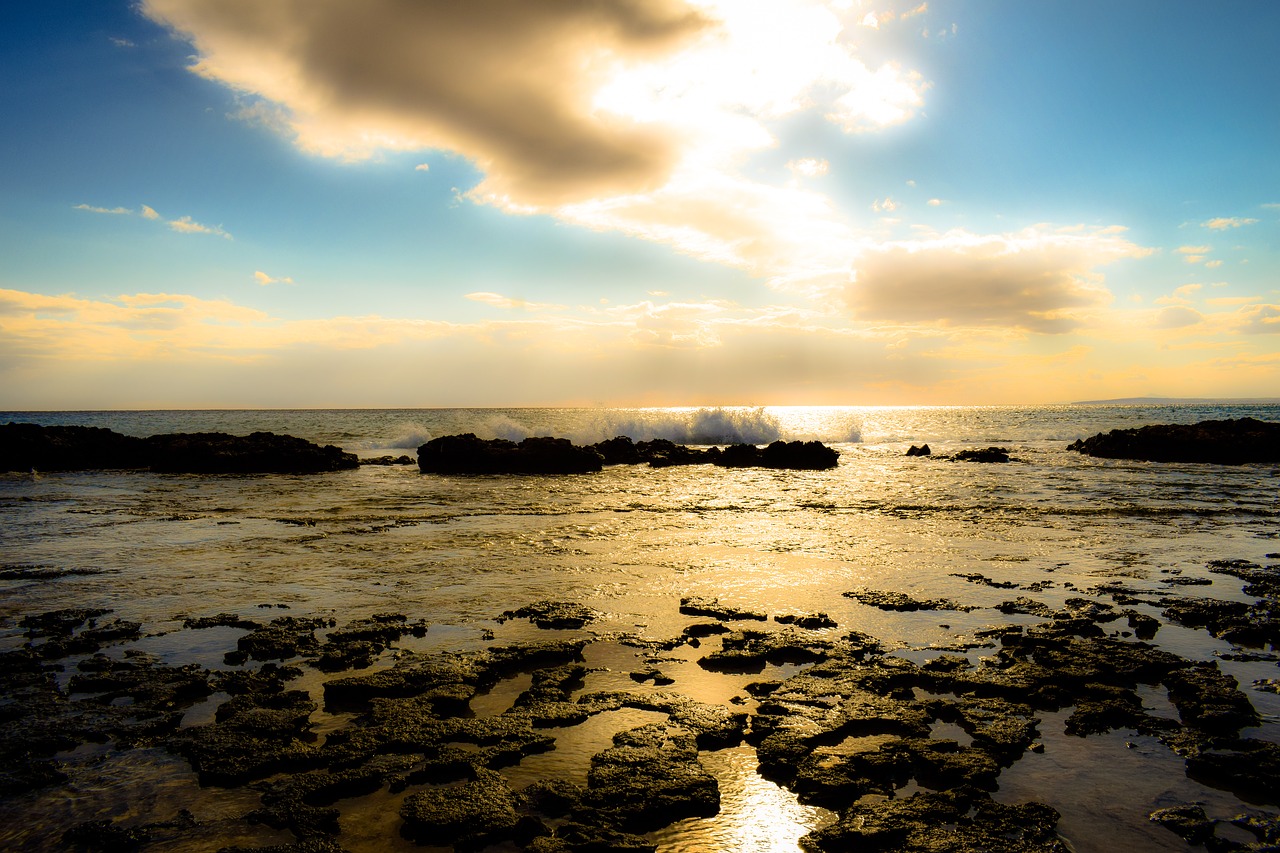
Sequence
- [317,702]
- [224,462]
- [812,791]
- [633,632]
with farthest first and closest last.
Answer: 1. [224,462]
2. [633,632]
3. [317,702]
4. [812,791]

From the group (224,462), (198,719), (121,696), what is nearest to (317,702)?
(198,719)

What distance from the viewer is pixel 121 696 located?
5.88 meters

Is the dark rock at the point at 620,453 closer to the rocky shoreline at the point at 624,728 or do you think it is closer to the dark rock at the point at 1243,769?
the rocky shoreline at the point at 624,728

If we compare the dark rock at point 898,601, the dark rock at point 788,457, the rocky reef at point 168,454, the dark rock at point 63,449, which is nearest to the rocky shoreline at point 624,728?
the dark rock at point 898,601

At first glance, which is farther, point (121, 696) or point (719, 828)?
point (121, 696)

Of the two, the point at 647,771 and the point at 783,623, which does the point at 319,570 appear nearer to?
the point at 783,623

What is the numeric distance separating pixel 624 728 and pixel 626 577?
205 inches

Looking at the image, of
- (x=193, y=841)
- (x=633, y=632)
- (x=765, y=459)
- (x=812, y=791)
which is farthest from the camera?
(x=765, y=459)

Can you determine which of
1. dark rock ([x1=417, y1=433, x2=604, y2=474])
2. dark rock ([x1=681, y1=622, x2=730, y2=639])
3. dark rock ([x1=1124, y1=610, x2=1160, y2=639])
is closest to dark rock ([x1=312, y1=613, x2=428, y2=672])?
dark rock ([x1=681, y1=622, x2=730, y2=639])

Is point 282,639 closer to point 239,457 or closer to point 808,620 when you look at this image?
point 808,620

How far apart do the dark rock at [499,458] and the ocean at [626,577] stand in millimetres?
6321

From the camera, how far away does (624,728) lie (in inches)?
207

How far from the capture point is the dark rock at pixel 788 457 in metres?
34.8

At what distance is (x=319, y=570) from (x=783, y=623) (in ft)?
25.4
